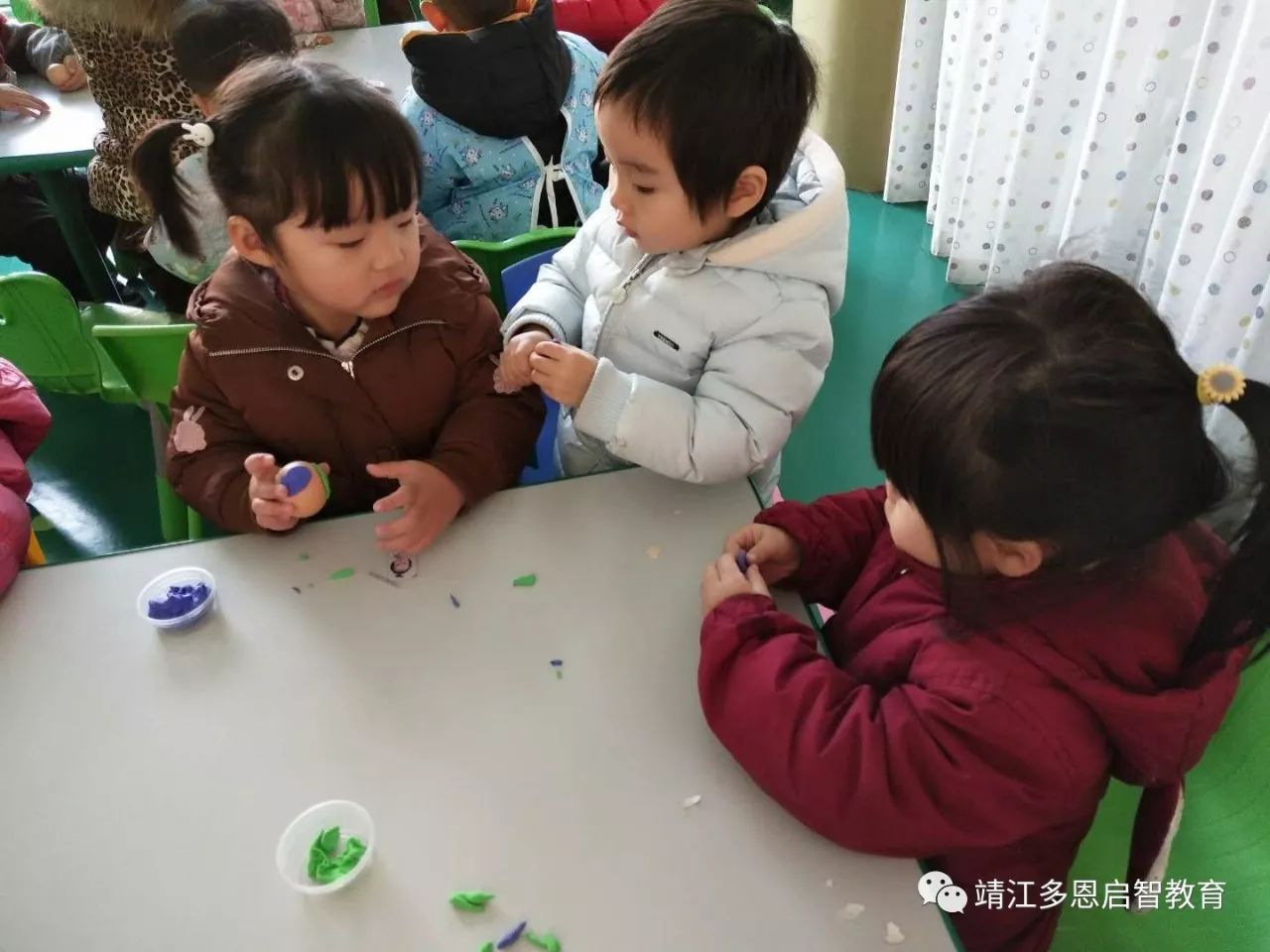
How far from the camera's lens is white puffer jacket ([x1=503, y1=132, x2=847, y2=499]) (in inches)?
40.9

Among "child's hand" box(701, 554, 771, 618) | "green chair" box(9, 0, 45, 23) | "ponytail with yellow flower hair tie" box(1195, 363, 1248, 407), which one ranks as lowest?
"child's hand" box(701, 554, 771, 618)

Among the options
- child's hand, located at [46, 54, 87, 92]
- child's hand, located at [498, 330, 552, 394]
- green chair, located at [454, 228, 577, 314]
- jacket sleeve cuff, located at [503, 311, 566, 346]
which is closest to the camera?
child's hand, located at [498, 330, 552, 394]

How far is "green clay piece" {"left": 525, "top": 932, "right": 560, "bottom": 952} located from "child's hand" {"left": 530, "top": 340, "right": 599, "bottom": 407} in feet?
1.88

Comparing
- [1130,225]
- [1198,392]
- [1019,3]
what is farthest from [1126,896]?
[1019,3]

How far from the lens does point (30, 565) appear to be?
1.04 meters

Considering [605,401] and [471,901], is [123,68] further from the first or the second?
[471,901]

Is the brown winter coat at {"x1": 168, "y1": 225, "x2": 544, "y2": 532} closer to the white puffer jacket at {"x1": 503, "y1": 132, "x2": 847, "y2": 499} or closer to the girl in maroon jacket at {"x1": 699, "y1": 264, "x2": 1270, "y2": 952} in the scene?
the white puffer jacket at {"x1": 503, "y1": 132, "x2": 847, "y2": 499}

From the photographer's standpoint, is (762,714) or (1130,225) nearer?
(762,714)

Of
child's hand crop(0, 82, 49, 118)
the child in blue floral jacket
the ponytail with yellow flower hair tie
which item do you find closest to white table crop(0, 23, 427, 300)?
child's hand crop(0, 82, 49, 118)

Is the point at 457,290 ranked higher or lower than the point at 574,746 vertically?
higher

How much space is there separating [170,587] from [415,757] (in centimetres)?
36

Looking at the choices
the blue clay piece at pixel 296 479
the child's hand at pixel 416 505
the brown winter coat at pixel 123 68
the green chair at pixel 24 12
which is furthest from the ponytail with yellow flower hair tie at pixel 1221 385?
the green chair at pixel 24 12

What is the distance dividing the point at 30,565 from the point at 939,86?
8.71 ft

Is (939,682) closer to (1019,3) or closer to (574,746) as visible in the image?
(574,746)
